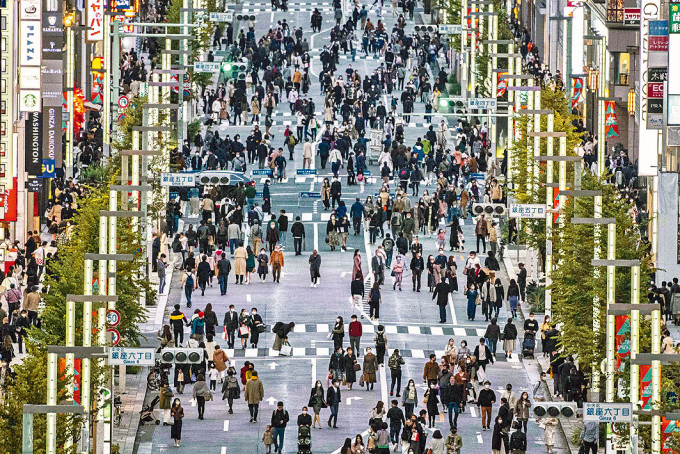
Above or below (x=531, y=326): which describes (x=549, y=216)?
above

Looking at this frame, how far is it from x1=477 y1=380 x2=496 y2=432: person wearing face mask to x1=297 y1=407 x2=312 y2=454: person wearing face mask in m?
4.83

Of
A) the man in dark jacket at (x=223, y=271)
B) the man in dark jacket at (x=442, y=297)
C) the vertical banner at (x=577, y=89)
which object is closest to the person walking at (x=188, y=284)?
the man in dark jacket at (x=223, y=271)

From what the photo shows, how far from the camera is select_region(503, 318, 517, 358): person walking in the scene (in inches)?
2352

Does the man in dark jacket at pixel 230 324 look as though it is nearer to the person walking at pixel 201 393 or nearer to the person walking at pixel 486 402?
the person walking at pixel 201 393

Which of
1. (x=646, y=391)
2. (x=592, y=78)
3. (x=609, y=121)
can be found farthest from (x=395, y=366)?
(x=592, y=78)

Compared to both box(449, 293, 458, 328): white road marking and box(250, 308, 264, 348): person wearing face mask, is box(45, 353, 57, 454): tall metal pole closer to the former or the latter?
box(250, 308, 264, 348): person wearing face mask

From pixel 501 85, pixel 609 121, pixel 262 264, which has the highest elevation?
pixel 501 85

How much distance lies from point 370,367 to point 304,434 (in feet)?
20.9

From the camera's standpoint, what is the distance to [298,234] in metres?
72.6

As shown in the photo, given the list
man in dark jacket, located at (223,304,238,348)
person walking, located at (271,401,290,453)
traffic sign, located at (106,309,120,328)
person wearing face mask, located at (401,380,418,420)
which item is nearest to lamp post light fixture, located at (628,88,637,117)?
man in dark jacket, located at (223,304,238,348)

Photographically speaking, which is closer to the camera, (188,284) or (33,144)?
(188,284)

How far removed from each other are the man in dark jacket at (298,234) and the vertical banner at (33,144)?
28.3 ft

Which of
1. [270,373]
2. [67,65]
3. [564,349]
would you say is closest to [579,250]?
[564,349]

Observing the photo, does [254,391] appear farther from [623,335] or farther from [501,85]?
[501,85]
